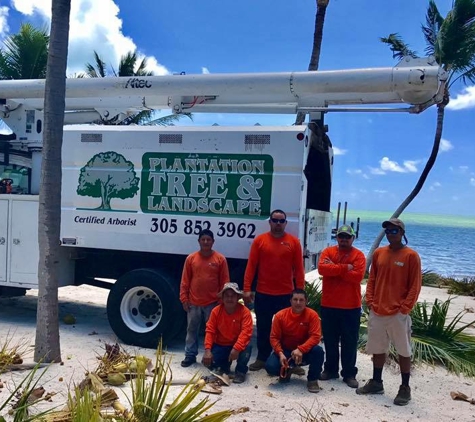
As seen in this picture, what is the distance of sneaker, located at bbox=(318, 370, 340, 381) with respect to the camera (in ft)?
21.2

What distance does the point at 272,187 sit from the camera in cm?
721

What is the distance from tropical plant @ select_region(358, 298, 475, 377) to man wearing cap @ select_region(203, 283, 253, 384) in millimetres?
1944

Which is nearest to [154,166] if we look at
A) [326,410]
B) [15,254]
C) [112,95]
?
[112,95]

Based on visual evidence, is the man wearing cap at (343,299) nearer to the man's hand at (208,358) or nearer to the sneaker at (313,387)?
the sneaker at (313,387)

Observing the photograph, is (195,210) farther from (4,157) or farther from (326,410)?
(4,157)

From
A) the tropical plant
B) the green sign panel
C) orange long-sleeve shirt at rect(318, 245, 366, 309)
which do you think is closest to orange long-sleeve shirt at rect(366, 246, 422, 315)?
orange long-sleeve shirt at rect(318, 245, 366, 309)

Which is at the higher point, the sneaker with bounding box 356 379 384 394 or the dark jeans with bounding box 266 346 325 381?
the dark jeans with bounding box 266 346 325 381

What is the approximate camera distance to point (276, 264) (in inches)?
265

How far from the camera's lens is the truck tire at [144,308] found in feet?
24.4

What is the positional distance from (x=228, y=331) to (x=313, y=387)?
1109 millimetres

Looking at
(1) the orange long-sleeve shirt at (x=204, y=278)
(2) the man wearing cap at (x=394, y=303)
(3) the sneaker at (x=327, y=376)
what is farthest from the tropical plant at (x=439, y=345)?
(1) the orange long-sleeve shirt at (x=204, y=278)

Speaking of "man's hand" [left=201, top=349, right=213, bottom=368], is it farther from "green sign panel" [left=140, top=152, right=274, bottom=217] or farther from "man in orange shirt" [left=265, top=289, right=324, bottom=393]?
"green sign panel" [left=140, top=152, right=274, bottom=217]

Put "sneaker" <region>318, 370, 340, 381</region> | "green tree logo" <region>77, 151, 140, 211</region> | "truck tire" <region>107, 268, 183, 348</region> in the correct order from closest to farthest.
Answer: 1. "sneaker" <region>318, 370, 340, 381</region>
2. "truck tire" <region>107, 268, 183, 348</region>
3. "green tree logo" <region>77, 151, 140, 211</region>

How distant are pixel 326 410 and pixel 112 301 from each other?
3421 mm
